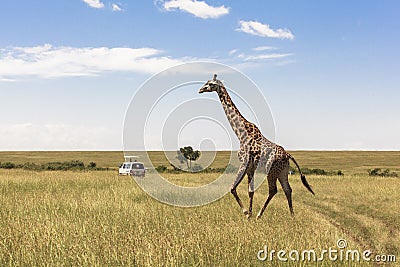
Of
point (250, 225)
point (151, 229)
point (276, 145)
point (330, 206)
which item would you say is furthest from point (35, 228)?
point (330, 206)

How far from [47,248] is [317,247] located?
4.62 metres

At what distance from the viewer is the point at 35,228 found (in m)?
8.80

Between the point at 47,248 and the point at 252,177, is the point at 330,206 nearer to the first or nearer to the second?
the point at 252,177

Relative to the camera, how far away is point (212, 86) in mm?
11758

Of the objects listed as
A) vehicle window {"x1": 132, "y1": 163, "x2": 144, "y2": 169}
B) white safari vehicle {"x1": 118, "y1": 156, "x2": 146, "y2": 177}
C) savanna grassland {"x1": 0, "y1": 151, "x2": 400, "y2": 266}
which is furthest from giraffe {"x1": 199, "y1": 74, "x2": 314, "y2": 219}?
vehicle window {"x1": 132, "y1": 163, "x2": 144, "y2": 169}

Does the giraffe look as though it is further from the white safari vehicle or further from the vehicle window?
the vehicle window

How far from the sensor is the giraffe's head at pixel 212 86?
1170cm

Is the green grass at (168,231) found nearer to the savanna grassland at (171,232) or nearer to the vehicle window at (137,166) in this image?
the savanna grassland at (171,232)
